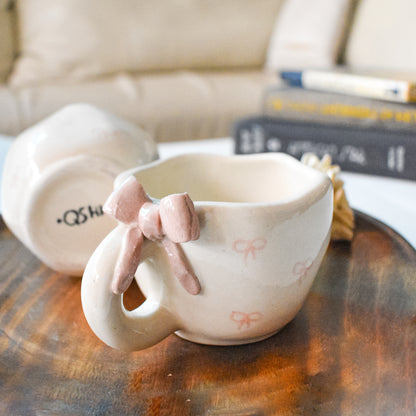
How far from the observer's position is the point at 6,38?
184cm

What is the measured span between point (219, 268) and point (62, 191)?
18 cm

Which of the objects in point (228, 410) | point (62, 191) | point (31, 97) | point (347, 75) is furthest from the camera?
point (31, 97)

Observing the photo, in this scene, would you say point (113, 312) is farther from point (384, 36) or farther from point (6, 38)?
point (6, 38)

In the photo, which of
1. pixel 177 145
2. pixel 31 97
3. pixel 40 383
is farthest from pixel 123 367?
pixel 31 97

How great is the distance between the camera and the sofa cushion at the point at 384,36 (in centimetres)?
156

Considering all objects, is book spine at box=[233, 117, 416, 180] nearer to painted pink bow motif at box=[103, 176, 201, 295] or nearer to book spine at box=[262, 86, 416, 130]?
book spine at box=[262, 86, 416, 130]

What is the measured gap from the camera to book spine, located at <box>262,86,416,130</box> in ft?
2.75

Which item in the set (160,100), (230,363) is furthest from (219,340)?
(160,100)

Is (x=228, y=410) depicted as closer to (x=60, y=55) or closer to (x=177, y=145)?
(x=177, y=145)

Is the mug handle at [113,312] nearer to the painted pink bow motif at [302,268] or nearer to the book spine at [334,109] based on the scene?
the painted pink bow motif at [302,268]

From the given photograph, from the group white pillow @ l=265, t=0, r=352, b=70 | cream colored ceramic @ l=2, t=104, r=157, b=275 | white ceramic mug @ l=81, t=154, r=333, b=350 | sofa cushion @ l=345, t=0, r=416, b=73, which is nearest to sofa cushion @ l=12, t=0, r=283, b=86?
white pillow @ l=265, t=0, r=352, b=70

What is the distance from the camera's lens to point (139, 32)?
1900 mm

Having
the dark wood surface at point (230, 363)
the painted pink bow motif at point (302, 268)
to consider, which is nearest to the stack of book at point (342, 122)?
the dark wood surface at point (230, 363)

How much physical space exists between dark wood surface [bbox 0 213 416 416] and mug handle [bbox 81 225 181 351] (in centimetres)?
2
